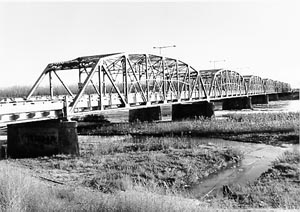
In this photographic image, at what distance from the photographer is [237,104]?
89062 mm

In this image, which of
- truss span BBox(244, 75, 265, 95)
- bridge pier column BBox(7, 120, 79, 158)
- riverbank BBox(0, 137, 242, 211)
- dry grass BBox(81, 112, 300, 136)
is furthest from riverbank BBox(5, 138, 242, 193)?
truss span BBox(244, 75, 265, 95)

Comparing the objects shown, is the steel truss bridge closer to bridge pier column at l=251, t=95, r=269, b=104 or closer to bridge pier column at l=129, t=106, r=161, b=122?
bridge pier column at l=129, t=106, r=161, b=122

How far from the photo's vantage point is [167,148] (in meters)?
25.0

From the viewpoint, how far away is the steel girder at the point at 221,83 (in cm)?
7225

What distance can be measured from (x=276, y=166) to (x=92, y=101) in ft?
59.9

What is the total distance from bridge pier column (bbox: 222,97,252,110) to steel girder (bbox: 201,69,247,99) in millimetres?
2114

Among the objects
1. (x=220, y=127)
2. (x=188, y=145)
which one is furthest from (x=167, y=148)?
(x=220, y=127)

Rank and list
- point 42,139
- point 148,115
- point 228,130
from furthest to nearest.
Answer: point 148,115
point 228,130
point 42,139

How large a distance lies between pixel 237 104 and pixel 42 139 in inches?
2832

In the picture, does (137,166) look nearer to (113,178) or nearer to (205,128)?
(113,178)

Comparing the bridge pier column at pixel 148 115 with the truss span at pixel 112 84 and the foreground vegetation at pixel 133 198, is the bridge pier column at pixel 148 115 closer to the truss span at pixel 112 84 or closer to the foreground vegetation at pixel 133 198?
the truss span at pixel 112 84

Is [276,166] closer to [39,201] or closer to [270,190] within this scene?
[270,190]

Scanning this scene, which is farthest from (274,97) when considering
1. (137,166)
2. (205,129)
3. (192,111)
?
(137,166)

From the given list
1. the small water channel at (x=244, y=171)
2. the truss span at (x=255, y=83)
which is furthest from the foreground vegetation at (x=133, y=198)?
the truss span at (x=255, y=83)
